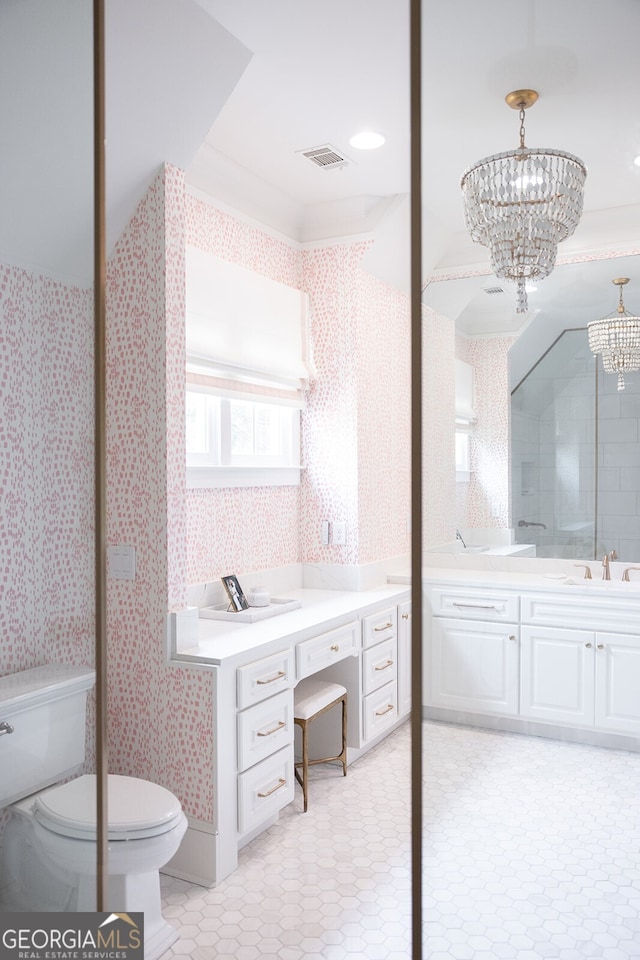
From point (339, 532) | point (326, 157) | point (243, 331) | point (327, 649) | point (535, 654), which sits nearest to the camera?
point (535, 654)

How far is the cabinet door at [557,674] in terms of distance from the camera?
1.34m

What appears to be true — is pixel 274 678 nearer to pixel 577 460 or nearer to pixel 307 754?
pixel 307 754

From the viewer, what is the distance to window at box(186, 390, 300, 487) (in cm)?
296

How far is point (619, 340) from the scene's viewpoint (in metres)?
1.30

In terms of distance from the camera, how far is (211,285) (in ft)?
9.45

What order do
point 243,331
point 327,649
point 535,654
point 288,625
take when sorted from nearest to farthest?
1. point 535,654
2. point 288,625
3. point 327,649
4. point 243,331

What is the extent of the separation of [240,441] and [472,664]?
6.55 ft

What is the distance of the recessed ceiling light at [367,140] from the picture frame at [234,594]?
170 centimetres

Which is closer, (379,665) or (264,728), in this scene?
(264,728)

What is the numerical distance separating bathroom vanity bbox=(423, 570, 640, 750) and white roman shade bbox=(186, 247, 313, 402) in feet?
5.54

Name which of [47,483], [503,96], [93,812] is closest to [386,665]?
[93,812]

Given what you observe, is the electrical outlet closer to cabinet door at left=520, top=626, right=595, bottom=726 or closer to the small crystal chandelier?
cabinet door at left=520, top=626, right=595, bottom=726

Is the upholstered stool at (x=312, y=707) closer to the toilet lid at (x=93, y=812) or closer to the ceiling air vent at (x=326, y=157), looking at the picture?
the toilet lid at (x=93, y=812)

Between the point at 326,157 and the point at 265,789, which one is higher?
the point at 326,157
